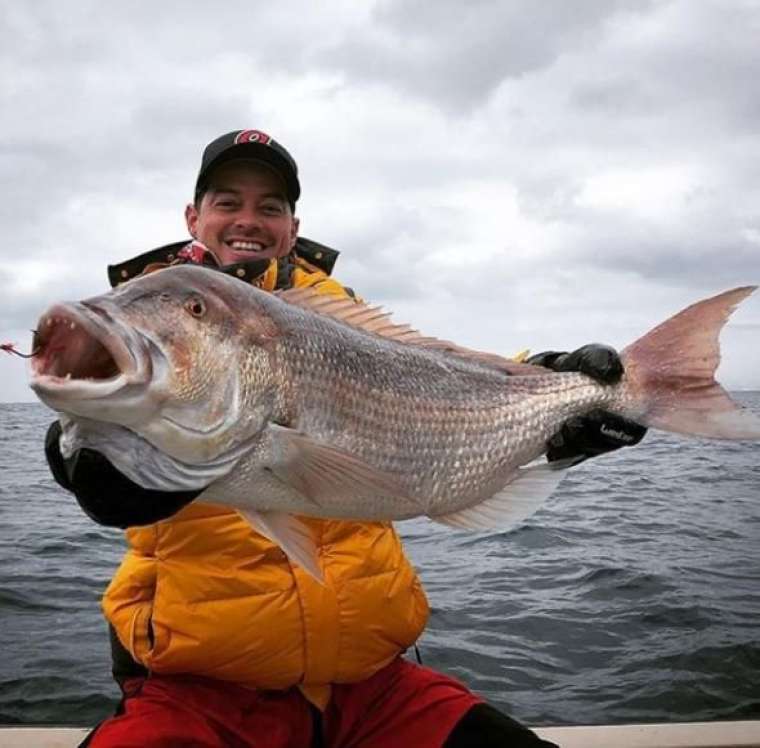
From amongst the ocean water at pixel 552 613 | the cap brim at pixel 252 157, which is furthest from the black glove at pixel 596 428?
the ocean water at pixel 552 613

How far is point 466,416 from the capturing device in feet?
9.76

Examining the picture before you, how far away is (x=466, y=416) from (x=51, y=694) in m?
4.19

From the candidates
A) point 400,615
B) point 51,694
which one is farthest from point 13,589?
point 400,615

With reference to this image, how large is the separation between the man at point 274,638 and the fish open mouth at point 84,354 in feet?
3.40

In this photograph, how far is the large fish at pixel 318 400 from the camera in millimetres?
2100

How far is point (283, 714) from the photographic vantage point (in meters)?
3.27

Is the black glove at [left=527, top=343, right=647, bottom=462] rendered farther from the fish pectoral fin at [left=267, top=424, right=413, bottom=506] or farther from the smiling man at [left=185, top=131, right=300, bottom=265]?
the smiling man at [left=185, top=131, right=300, bottom=265]

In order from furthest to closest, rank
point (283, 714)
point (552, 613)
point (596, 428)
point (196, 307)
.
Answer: point (552, 613) < point (596, 428) < point (283, 714) < point (196, 307)

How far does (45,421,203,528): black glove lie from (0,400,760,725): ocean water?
337cm

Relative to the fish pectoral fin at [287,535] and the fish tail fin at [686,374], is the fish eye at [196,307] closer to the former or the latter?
the fish pectoral fin at [287,535]

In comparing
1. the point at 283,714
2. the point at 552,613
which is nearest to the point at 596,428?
the point at 283,714

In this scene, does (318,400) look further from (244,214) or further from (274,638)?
(244,214)

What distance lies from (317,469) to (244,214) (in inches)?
81.5

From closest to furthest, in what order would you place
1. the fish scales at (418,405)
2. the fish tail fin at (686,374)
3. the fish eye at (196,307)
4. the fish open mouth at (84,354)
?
the fish open mouth at (84,354), the fish eye at (196,307), the fish scales at (418,405), the fish tail fin at (686,374)
